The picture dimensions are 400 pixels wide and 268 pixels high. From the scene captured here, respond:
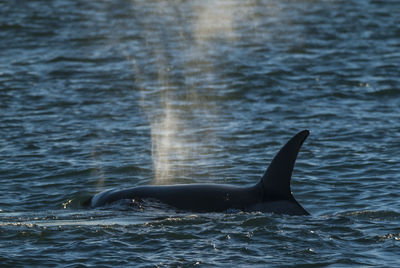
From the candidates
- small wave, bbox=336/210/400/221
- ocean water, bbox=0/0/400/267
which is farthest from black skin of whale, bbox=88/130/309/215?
small wave, bbox=336/210/400/221

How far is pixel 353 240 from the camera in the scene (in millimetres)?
10539

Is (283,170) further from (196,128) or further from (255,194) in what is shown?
(196,128)

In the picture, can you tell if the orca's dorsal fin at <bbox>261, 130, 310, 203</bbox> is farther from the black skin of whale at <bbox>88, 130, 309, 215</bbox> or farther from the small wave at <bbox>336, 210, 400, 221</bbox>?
the small wave at <bbox>336, 210, 400, 221</bbox>

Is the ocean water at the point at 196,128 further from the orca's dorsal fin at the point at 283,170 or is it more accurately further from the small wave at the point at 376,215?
the orca's dorsal fin at the point at 283,170

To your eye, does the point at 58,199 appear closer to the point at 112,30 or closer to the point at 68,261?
the point at 68,261

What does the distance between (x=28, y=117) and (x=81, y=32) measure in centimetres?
1249

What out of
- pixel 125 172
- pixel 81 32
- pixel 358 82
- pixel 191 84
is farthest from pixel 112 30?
pixel 125 172

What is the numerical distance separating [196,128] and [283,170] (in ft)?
25.2

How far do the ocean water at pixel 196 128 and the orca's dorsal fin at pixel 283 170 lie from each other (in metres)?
0.41

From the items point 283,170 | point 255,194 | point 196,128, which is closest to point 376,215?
point 283,170

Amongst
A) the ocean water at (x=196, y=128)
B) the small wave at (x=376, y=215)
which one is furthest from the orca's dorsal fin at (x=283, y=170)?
the small wave at (x=376, y=215)

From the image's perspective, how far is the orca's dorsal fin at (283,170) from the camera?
37.2 feet

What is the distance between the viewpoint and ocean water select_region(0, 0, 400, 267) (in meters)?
10.5

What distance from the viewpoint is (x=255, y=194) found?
11.6 metres
